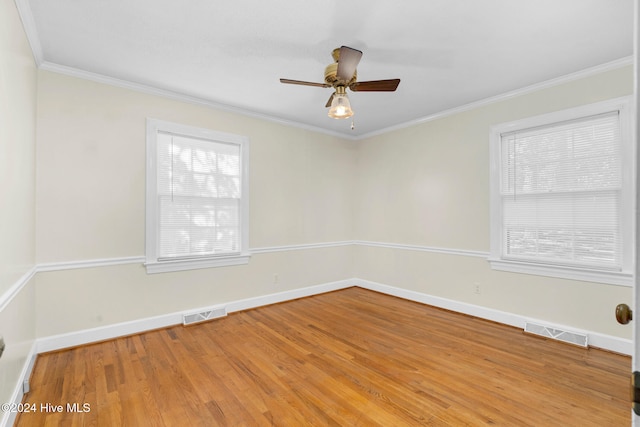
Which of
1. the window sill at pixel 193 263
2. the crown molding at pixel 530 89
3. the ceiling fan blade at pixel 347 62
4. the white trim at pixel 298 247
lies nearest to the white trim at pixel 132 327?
the window sill at pixel 193 263

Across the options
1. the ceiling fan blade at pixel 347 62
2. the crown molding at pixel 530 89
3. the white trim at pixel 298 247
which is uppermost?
the crown molding at pixel 530 89

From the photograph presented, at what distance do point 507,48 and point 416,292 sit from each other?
10.6 feet

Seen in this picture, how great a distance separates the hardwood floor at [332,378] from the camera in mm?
2004

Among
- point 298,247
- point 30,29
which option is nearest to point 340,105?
point 30,29

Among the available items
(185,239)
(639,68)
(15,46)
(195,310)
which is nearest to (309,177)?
(185,239)

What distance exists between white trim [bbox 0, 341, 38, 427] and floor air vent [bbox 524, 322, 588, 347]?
4.36 m

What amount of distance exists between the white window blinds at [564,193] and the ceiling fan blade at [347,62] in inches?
94.2

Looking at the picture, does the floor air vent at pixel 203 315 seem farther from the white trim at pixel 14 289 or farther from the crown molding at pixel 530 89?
the crown molding at pixel 530 89

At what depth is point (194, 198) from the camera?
375 cm

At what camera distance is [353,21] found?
7.39 feet

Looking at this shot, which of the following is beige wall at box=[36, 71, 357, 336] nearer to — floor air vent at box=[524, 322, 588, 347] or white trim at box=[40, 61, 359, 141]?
white trim at box=[40, 61, 359, 141]

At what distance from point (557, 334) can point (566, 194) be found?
1.45 m

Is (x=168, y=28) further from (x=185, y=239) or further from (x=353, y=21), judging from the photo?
(x=185, y=239)

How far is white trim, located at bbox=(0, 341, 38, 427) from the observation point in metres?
1.76
